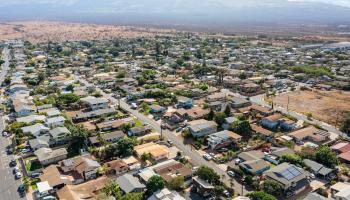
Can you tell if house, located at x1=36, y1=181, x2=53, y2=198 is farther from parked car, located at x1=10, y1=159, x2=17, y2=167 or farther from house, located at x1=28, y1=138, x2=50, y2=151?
house, located at x1=28, y1=138, x2=50, y2=151

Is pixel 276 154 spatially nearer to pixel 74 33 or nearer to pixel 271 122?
pixel 271 122

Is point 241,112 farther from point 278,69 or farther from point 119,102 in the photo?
point 278,69

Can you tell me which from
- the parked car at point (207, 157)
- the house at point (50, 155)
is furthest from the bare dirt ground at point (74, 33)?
the parked car at point (207, 157)

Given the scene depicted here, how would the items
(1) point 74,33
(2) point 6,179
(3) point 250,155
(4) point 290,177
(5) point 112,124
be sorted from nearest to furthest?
(4) point 290,177
(2) point 6,179
(3) point 250,155
(5) point 112,124
(1) point 74,33

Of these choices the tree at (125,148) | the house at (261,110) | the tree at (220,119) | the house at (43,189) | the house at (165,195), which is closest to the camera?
the house at (165,195)

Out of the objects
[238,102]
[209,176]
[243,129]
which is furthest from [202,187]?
[238,102]

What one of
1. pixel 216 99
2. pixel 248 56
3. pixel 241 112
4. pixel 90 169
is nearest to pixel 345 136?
pixel 241 112

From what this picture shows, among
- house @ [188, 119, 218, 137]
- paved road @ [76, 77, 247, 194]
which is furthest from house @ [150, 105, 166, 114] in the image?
house @ [188, 119, 218, 137]

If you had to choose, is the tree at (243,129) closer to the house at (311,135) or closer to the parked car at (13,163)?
the house at (311,135)
